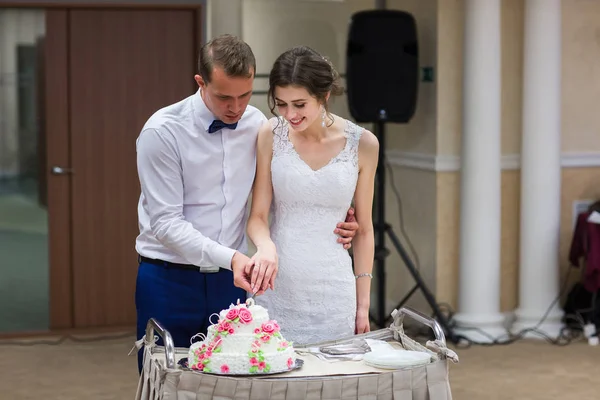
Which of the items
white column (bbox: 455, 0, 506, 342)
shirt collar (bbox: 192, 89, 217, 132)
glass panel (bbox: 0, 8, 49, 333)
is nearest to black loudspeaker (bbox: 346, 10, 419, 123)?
white column (bbox: 455, 0, 506, 342)

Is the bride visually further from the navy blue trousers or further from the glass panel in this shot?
the glass panel

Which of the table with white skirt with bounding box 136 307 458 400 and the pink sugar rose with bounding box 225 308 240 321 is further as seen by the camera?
the pink sugar rose with bounding box 225 308 240 321

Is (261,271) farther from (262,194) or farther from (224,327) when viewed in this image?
(262,194)

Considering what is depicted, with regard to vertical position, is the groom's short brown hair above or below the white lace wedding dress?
above

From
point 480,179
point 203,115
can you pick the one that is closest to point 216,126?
point 203,115

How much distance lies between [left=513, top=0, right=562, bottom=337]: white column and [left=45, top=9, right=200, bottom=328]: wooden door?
207 centimetres

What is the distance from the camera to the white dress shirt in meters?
2.53

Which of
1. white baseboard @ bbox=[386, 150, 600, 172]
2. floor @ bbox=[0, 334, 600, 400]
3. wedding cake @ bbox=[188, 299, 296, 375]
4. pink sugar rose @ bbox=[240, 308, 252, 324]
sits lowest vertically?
floor @ bbox=[0, 334, 600, 400]

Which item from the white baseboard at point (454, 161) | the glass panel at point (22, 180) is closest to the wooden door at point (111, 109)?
the glass panel at point (22, 180)

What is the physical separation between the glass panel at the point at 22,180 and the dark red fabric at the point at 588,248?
10.7ft

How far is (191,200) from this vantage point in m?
2.63

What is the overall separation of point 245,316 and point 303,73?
0.63 metres

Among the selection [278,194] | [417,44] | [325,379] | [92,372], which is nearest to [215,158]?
[278,194]

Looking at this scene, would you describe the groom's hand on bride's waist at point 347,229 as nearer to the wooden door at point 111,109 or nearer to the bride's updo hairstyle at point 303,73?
the bride's updo hairstyle at point 303,73
